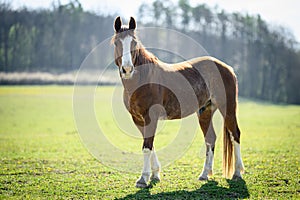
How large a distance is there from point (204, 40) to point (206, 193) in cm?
3687

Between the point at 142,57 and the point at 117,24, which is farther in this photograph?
the point at 142,57

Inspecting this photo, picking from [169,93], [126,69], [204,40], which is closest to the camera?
[126,69]

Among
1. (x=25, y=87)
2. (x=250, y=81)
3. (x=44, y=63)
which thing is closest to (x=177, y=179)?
(x=25, y=87)

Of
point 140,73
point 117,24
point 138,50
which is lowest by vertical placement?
point 140,73

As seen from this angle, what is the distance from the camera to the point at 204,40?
40781 millimetres

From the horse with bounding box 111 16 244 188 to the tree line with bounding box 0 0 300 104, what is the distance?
31.5 metres

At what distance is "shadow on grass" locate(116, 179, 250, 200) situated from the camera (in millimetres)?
5297

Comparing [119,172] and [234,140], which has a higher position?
[234,140]

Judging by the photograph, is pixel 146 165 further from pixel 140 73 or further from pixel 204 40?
pixel 204 40

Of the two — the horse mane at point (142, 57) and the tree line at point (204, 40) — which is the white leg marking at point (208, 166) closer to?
the horse mane at point (142, 57)

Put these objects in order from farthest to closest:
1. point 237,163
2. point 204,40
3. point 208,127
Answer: point 204,40 → point 208,127 → point 237,163

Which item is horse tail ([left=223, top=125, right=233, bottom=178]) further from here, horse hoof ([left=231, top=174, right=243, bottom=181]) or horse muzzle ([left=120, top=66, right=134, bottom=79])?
horse muzzle ([left=120, top=66, right=134, bottom=79])

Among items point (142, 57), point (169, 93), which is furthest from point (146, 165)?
point (142, 57)

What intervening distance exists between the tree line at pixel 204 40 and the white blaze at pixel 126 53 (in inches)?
1267
